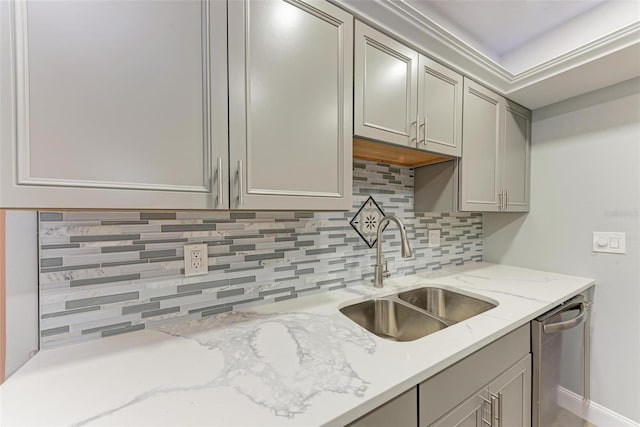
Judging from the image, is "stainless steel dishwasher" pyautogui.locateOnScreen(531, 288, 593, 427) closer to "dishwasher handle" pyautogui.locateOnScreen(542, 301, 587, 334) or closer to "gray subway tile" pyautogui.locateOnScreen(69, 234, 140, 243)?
"dishwasher handle" pyautogui.locateOnScreen(542, 301, 587, 334)

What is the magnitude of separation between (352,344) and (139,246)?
2.62 ft

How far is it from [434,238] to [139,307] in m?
1.70

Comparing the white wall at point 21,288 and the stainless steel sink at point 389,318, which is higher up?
the white wall at point 21,288

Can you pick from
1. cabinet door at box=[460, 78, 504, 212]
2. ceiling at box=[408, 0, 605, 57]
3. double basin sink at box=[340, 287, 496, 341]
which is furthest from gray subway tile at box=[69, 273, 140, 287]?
ceiling at box=[408, 0, 605, 57]

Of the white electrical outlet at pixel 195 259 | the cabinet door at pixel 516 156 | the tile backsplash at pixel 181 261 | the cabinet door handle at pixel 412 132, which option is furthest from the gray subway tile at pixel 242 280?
the cabinet door at pixel 516 156

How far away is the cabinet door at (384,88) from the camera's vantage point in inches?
40.9

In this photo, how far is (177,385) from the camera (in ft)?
2.02

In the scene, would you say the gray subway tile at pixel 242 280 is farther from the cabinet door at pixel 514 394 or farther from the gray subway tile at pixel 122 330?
the cabinet door at pixel 514 394

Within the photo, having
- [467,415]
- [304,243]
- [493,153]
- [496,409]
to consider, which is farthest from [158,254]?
[493,153]

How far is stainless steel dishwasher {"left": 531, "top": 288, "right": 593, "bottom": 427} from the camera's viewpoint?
1075 mm

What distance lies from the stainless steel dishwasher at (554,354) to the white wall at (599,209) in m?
0.26

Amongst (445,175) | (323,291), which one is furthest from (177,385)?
(445,175)

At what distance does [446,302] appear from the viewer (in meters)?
→ 1.43

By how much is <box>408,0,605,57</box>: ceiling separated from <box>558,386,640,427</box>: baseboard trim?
2.17 meters
